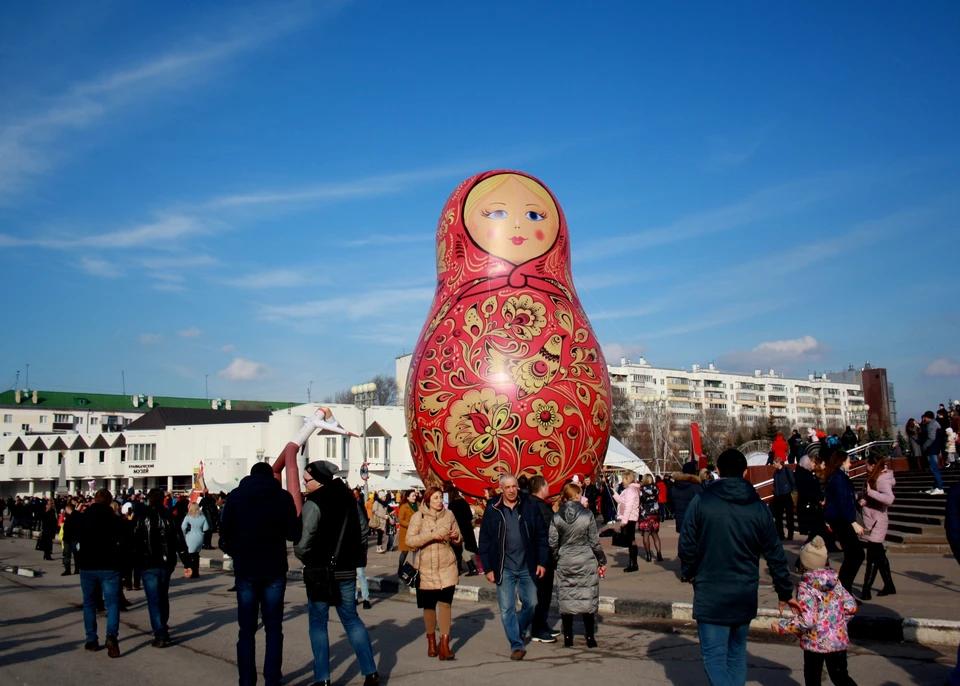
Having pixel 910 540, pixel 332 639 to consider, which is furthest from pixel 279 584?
pixel 910 540

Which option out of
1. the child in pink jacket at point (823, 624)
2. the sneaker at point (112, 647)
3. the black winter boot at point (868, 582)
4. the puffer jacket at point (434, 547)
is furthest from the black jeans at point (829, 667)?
the sneaker at point (112, 647)

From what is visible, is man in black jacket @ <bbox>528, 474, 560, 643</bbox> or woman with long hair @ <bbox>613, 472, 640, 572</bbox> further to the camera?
woman with long hair @ <bbox>613, 472, 640, 572</bbox>

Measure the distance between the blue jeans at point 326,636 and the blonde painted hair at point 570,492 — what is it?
239cm

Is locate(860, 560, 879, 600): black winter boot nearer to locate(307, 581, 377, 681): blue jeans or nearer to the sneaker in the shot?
locate(307, 581, 377, 681): blue jeans

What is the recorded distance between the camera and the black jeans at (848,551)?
873 cm

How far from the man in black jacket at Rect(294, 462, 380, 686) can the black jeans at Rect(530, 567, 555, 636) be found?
228 centimetres

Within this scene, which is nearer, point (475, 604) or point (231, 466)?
point (475, 604)

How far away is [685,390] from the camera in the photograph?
350 ft

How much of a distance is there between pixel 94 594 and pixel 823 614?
22.4 feet

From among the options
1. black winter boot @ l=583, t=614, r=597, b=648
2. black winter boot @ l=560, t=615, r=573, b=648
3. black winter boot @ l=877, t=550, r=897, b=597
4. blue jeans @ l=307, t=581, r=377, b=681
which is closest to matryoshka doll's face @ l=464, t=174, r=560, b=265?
black winter boot @ l=877, t=550, r=897, b=597

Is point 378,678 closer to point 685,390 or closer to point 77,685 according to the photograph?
point 77,685

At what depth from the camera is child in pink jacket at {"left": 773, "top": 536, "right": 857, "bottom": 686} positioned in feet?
17.9

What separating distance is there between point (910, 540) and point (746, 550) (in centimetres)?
976

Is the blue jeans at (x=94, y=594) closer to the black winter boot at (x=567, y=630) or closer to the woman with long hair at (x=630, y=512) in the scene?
the black winter boot at (x=567, y=630)
